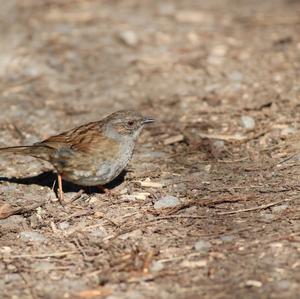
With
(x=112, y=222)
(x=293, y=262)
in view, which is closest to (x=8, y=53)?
(x=112, y=222)

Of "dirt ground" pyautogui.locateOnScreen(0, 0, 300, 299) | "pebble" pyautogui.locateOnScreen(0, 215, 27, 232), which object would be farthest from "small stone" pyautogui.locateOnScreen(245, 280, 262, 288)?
"pebble" pyautogui.locateOnScreen(0, 215, 27, 232)

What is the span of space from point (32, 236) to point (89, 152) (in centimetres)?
99

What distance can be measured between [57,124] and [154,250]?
3.30m

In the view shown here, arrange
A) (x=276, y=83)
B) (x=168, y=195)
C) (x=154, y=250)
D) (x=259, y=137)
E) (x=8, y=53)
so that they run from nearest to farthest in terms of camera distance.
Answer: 1. (x=154, y=250)
2. (x=168, y=195)
3. (x=259, y=137)
4. (x=276, y=83)
5. (x=8, y=53)

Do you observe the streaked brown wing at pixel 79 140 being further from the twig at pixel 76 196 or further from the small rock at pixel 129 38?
the small rock at pixel 129 38

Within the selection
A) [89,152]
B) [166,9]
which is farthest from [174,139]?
[166,9]

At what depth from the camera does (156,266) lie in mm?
5211

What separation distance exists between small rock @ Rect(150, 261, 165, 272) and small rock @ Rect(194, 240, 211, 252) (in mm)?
345

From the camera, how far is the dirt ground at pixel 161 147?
5184 millimetres

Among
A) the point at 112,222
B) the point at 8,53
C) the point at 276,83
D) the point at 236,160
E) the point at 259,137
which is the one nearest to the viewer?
the point at 112,222

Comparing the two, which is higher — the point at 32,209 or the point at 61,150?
the point at 61,150

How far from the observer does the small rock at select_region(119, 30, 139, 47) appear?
10805 mm

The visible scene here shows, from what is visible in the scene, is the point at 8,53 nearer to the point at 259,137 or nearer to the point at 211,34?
the point at 211,34

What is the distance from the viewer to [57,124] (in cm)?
834
